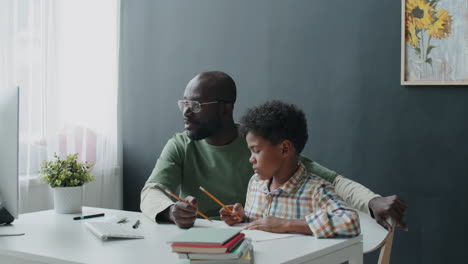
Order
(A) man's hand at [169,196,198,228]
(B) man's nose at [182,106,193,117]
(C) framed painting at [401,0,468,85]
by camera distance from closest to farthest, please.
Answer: (A) man's hand at [169,196,198,228]
(B) man's nose at [182,106,193,117]
(C) framed painting at [401,0,468,85]

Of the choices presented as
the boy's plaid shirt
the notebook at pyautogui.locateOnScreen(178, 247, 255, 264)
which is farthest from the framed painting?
the notebook at pyautogui.locateOnScreen(178, 247, 255, 264)

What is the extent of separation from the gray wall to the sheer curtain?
24 centimetres

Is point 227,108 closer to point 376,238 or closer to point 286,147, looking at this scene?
point 286,147

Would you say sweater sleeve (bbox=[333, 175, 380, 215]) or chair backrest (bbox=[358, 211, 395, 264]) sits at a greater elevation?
sweater sleeve (bbox=[333, 175, 380, 215])

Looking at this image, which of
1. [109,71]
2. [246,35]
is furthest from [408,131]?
[109,71]

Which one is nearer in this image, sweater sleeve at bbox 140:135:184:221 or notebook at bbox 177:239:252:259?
notebook at bbox 177:239:252:259

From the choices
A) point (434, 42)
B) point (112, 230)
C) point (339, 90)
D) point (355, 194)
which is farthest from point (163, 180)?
point (434, 42)

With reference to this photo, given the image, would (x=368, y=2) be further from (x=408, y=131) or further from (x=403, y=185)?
(x=403, y=185)

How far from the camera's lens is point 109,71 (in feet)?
12.8

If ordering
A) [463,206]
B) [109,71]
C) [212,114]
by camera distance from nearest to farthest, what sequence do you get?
[212,114] → [463,206] → [109,71]

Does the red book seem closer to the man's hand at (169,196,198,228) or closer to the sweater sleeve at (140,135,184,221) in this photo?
the man's hand at (169,196,198,228)

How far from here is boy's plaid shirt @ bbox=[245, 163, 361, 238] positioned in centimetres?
169

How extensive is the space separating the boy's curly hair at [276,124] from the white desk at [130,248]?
39 centimetres

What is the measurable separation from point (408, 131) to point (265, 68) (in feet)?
3.16
